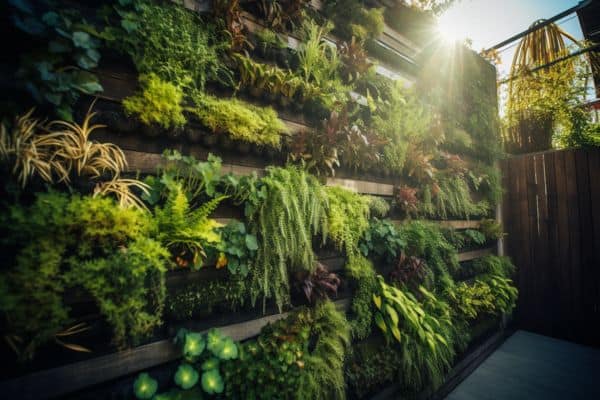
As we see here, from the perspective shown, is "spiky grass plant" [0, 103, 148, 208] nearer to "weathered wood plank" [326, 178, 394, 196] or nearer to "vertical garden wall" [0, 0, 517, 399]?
"vertical garden wall" [0, 0, 517, 399]

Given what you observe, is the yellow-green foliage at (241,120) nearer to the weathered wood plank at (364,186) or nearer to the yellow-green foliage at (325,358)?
the weathered wood plank at (364,186)

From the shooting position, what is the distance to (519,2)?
5.01 metres

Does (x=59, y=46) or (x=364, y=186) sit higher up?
(x=59, y=46)

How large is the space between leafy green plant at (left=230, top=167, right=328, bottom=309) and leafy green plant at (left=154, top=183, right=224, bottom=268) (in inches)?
15.3

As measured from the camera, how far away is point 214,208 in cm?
177

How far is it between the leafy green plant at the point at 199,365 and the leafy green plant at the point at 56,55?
1.60m

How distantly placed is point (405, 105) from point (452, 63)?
207cm

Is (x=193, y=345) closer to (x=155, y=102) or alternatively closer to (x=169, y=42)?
(x=155, y=102)

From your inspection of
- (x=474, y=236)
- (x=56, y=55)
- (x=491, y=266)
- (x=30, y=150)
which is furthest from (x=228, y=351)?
(x=491, y=266)

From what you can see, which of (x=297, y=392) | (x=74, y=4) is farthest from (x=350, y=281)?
(x=74, y=4)

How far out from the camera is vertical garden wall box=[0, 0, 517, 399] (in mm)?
1339

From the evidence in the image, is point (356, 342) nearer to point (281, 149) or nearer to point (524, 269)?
point (281, 149)

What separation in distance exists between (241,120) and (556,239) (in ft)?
19.4

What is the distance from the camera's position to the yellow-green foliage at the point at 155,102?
67.6 inches
